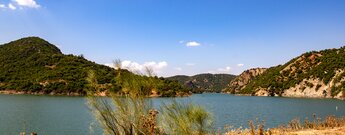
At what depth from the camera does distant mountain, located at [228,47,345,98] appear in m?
124

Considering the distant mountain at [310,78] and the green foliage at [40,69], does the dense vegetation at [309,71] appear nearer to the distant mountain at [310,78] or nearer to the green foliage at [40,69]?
the distant mountain at [310,78]

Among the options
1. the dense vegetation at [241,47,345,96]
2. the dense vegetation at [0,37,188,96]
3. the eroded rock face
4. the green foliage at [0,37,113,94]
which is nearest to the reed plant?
the dense vegetation at [0,37,188,96]

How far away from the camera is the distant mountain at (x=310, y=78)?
124169 mm

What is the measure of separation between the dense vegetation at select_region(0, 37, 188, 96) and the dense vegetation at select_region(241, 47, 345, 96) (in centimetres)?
5377

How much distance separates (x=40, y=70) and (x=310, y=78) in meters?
101

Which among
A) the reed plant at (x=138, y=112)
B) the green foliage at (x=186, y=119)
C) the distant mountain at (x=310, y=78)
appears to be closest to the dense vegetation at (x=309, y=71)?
the distant mountain at (x=310, y=78)

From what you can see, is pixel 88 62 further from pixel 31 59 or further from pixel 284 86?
pixel 284 86

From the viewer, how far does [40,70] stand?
14138cm

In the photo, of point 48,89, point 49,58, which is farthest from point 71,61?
point 48,89

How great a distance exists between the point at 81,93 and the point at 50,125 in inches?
3589

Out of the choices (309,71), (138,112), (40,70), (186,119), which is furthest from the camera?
(309,71)

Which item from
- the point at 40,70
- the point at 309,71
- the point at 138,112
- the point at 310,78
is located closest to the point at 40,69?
the point at 40,70

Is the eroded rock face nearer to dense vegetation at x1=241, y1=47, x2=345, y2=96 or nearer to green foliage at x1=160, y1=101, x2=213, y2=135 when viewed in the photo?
dense vegetation at x1=241, y1=47, x2=345, y2=96

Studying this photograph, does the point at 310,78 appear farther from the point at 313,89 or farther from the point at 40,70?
the point at 40,70
